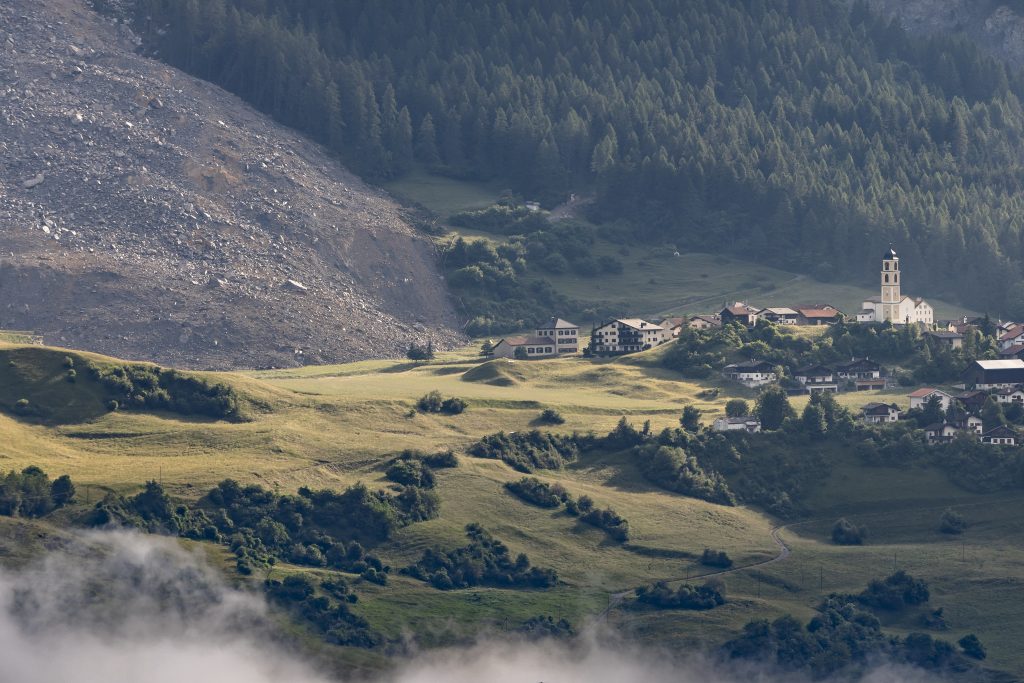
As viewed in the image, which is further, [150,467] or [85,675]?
[150,467]

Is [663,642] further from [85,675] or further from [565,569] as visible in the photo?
[85,675]

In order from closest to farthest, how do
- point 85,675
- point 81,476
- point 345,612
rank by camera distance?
point 85,675 < point 345,612 < point 81,476

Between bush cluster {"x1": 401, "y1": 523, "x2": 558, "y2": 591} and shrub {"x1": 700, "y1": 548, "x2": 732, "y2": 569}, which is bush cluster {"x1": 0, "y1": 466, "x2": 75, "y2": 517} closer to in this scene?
bush cluster {"x1": 401, "y1": 523, "x2": 558, "y2": 591}

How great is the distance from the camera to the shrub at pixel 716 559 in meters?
194

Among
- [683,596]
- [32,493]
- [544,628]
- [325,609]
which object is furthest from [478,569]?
[32,493]

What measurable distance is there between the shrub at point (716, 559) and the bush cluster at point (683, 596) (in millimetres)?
5280

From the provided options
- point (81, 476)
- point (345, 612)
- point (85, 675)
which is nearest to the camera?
point (85, 675)

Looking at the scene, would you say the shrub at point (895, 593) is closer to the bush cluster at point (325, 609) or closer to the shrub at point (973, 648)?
the shrub at point (973, 648)

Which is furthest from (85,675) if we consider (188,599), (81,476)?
(81,476)

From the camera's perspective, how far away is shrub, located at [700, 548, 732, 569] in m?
194

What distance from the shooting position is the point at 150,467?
195125 millimetres

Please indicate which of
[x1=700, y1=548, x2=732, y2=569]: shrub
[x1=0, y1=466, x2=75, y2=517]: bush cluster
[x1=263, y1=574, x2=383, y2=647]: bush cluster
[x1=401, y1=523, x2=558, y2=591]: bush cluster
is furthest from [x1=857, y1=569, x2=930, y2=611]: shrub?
[x1=0, y1=466, x2=75, y2=517]: bush cluster

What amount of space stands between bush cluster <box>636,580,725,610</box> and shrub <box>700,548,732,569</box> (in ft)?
17.3

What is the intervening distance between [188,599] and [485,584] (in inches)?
960
